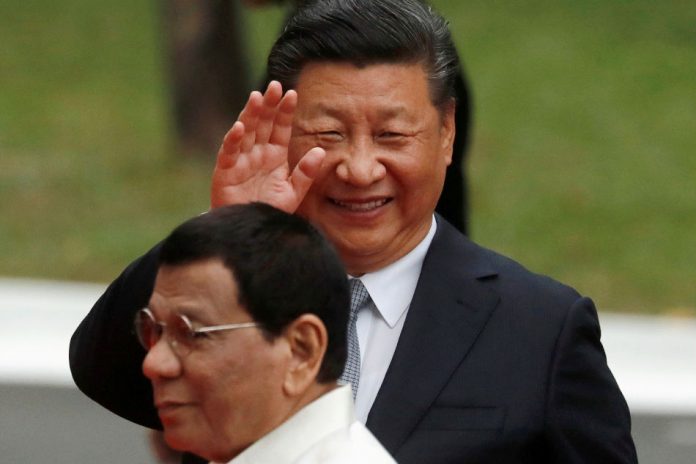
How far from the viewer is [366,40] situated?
3.26m

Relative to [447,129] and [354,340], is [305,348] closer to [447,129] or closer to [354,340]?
[354,340]

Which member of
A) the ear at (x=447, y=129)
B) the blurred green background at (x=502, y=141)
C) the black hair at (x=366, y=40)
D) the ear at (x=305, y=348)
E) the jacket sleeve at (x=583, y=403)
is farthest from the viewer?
the blurred green background at (x=502, y=141)

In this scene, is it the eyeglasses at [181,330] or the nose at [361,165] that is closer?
the eyeglasses at [181,330]

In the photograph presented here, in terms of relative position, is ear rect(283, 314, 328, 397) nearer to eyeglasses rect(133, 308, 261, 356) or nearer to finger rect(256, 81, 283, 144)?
eyeglasses rect(133, 308, 261, 356)

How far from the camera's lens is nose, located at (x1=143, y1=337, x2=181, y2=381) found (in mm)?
2521

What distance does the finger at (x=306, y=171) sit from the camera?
126 inches

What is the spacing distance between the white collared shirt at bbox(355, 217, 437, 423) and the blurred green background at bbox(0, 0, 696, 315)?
698 cm

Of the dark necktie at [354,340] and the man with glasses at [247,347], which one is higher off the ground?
the man with glasses at [247,347]

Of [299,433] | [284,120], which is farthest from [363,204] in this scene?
[299,433]

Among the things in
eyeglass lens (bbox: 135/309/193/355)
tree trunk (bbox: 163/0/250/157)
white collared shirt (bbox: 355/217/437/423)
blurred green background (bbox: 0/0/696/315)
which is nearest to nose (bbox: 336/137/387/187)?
white collared shirt (bbox: 355/217/437/423)

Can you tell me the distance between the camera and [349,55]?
3.27m

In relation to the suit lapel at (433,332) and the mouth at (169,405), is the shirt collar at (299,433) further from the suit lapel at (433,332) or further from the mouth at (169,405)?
the suit lapel at (433,332)

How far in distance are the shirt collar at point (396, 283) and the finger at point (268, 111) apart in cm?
33

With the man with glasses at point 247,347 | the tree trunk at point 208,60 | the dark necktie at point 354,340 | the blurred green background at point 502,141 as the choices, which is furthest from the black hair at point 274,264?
the tree trunk at point 208,60
